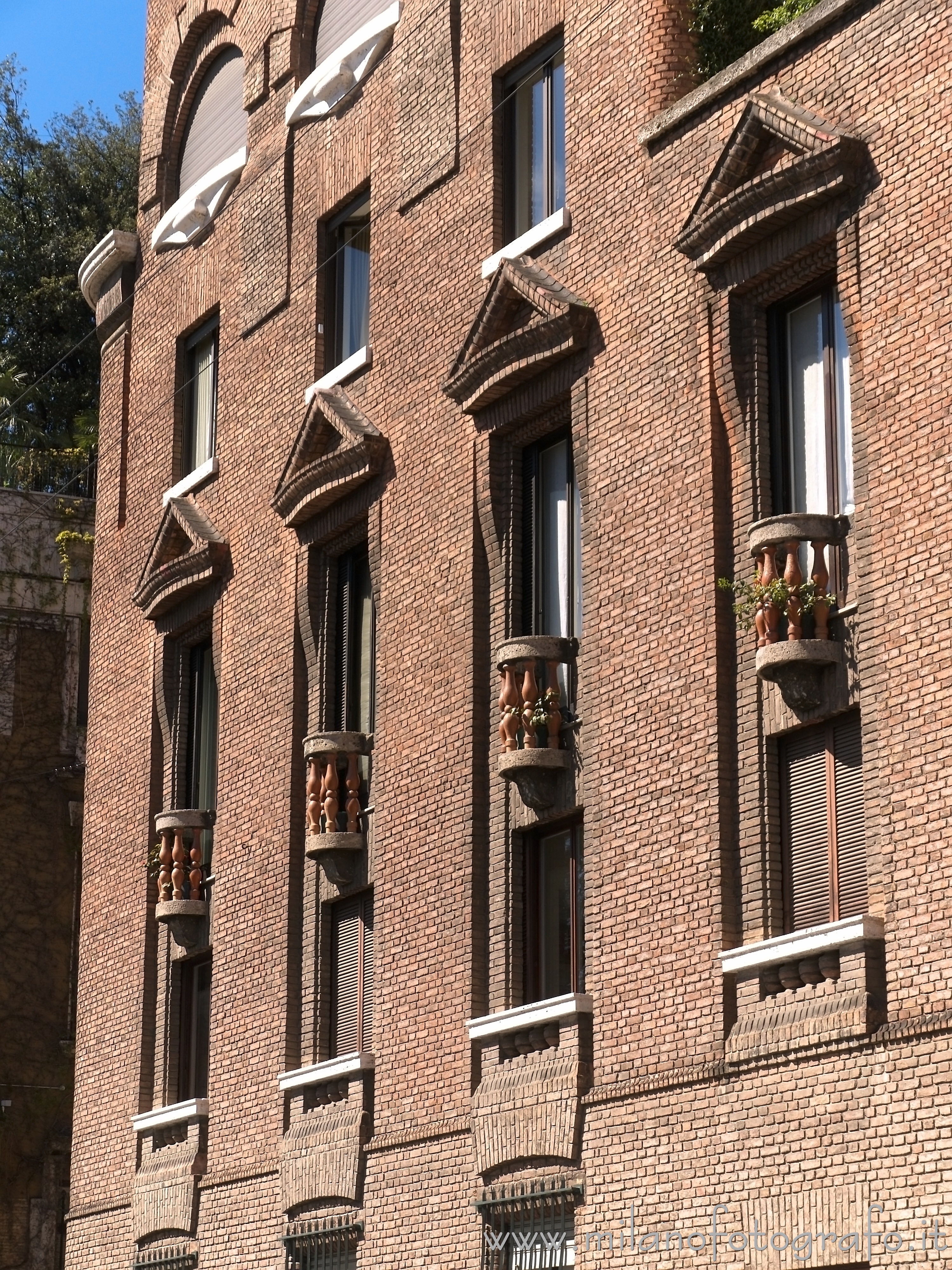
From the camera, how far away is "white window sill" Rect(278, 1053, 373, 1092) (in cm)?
2141

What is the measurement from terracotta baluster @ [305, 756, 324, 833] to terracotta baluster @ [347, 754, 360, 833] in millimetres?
292

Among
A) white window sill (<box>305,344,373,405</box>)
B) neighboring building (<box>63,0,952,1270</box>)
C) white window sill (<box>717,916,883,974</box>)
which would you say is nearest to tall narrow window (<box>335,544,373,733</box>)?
neighboring building (<box>63,0,952,1270</box>)

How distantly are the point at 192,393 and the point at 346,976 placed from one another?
919 centimetres

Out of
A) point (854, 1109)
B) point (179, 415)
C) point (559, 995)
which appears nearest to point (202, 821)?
point (179, 415)

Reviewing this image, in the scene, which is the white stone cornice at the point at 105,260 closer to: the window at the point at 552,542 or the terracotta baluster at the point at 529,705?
the window at the point at 552,542

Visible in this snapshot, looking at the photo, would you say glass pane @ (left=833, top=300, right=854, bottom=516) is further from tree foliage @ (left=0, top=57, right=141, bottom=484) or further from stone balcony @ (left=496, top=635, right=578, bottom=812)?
tree foliage @ (left=0, top=57, right=141, bottom=484)

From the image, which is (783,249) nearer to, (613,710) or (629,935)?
(613,710)

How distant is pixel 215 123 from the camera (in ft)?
94.8

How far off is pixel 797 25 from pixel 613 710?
5568 millimetres

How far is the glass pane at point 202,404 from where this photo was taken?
28047 millimetres

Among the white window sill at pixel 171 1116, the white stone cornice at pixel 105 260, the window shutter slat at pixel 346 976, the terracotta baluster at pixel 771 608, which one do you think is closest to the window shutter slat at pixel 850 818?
the terracotta baluster at pixel 771 608

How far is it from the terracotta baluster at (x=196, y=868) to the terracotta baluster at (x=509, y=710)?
7.21m

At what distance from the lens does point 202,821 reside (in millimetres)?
25938

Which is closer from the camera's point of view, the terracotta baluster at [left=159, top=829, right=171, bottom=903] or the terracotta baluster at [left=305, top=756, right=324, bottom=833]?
the terracotta baluster at [left=305, top=756, right=324, bottom=833]
